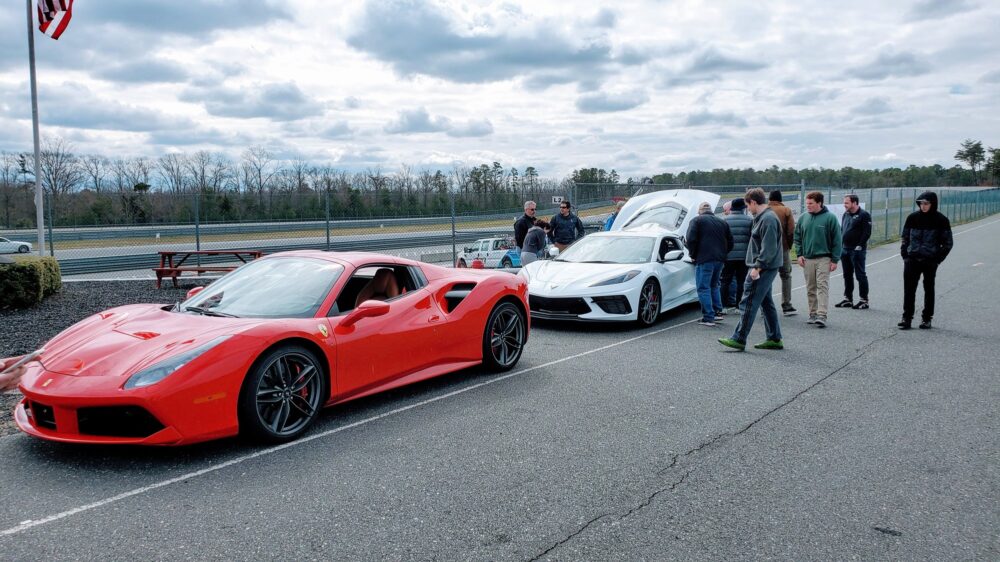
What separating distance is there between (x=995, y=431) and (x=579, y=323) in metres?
5.46

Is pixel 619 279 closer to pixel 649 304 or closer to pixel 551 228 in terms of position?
pixel 649 304

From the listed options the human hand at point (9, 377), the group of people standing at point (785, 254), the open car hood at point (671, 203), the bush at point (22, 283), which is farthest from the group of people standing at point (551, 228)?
the human hand at point (9, 377)

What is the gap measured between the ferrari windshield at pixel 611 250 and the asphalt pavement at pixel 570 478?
3458 mm

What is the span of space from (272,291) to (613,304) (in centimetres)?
476

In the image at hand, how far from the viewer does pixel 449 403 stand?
573 centimetres

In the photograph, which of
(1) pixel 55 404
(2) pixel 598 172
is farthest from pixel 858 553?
(2) pixel 598 172

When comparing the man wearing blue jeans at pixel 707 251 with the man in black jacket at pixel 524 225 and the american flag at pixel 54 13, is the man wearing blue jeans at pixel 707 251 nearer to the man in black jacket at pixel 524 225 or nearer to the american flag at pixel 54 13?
the man in black jacket at pixel 524 225

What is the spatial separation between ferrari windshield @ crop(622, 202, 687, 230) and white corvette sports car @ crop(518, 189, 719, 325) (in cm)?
56

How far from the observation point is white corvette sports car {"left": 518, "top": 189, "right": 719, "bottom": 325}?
899cm

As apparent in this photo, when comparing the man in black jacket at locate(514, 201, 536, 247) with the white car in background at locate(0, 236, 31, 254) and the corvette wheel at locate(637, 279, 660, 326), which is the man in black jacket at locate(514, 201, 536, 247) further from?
the white car in background at locate(0, 236, 31, 254)

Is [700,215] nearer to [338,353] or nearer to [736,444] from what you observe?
[736,444]

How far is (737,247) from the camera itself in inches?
401

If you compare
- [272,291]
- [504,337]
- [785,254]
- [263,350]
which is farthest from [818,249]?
[263,350]

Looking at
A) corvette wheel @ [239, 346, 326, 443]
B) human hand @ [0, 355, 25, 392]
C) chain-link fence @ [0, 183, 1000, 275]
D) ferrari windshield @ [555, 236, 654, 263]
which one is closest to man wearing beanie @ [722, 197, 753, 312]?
ferrari windshield @ [555, 236, 654, 263]
